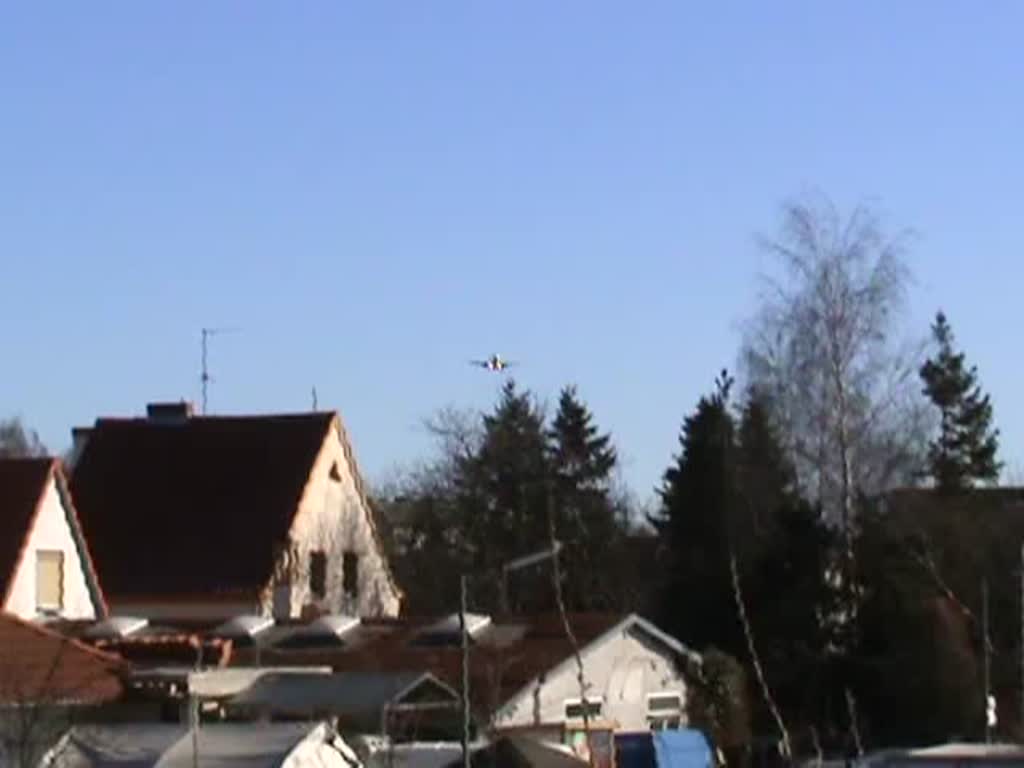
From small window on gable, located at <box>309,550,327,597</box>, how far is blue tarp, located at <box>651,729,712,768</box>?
18510mm

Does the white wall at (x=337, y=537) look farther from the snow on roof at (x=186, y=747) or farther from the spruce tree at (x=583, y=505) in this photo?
the snow on roof at (x=186, y=747)

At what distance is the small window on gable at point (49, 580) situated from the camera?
56.2m

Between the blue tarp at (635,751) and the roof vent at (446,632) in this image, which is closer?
the blue tarp at (635,751)

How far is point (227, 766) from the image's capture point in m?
34.0

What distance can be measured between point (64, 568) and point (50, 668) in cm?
1923

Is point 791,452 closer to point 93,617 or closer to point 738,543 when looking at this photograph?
point 738,543

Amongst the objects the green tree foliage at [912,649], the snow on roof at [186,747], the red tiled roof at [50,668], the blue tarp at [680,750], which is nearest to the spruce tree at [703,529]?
the green tree foliage at [912,649]

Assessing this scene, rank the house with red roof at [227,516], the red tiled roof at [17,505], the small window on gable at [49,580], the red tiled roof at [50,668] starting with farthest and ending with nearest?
the house with red roof at [227,516] → the small window on gable at [49,580] → the red tiled roof at [17,505] → the red tiled roof at [50,668]

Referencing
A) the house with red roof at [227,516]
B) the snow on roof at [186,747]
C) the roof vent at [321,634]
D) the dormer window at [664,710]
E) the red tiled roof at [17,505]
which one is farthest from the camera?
the house with red roof at [227,516]

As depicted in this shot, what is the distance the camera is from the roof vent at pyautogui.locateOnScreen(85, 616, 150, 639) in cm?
5122

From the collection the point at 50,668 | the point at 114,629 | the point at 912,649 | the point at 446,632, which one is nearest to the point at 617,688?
the point at 446,632

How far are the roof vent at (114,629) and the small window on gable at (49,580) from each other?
10.5ft

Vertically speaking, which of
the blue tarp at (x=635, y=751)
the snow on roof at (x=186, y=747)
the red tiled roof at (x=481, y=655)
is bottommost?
the snow on roof at (x=186, y=747)

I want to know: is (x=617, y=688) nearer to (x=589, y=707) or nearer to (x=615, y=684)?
(x=615, y=684)
